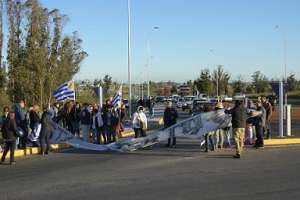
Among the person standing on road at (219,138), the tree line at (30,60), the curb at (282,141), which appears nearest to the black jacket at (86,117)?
the person standing on road at (219,138)

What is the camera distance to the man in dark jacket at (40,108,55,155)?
20.4 m

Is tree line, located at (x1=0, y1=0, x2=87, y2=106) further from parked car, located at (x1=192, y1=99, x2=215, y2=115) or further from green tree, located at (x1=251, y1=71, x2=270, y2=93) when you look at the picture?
green tree, located at (x1=251, y1=71, x2=270, y2=93)

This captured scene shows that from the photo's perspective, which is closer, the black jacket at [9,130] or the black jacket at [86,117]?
the black jacket at [9,130]

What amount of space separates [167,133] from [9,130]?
6515mm

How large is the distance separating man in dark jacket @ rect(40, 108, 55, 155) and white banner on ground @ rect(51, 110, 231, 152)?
1.08m

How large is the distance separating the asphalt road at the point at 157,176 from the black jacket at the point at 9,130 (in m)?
0.88

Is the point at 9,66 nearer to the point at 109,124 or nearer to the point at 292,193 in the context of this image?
→ the point at 109,124

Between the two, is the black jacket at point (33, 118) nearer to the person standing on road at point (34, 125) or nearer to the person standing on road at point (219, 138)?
the person standing on road at point (34, 125)

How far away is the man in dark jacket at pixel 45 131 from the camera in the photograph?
66.8 ft

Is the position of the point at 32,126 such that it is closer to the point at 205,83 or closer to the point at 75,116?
the point at 75,116

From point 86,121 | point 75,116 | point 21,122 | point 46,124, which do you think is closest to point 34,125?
point 21,122

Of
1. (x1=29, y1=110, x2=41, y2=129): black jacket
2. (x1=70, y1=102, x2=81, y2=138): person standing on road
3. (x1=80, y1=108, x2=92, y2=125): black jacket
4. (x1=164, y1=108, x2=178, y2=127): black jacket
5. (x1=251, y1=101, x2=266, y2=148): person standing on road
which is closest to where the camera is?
(x1=251, y1=101, x2=266, y2=148): person standing on road

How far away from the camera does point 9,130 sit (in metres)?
17.7

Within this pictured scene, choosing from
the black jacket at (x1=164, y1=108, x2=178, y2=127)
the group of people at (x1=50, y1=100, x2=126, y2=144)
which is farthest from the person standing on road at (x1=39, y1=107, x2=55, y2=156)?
the black jacket at (x1=164, y1=108, x2=178, y2=127)
